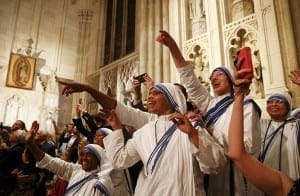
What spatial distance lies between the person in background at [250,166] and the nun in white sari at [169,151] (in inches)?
4.7

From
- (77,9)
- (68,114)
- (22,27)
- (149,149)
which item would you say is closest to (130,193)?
(149,149)

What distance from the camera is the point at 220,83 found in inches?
78.7

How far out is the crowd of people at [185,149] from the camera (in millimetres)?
1386

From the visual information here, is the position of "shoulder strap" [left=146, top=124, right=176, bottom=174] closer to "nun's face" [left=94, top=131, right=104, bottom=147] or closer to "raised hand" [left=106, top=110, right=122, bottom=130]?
"raised hand" [left=106, top=110, right=122, bottom=130]

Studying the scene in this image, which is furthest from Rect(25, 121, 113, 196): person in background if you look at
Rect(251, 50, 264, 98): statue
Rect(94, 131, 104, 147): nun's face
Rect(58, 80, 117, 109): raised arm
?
Rect(251, 50, 264, 98): statue

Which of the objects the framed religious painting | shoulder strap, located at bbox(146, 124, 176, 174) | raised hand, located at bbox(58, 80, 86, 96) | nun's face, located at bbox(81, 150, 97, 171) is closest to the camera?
shoulder strap, located at bbox(146, 124, 176, 174)

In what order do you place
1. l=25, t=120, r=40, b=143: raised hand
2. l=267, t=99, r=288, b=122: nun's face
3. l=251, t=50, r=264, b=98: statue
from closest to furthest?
l=267, t=99, r=288, b=122: nun's face < l=25, t=120, r=40, b=143: raised hand < l=251, t=50, r=264, b=98: statue

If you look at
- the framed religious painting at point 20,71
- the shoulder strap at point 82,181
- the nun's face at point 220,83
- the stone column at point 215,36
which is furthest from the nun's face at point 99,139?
the framed religious painting at point 20,71

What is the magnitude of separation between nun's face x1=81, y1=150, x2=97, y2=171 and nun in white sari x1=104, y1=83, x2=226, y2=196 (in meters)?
0.76

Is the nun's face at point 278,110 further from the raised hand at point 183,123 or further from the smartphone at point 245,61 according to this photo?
the raised hand at point 183,123

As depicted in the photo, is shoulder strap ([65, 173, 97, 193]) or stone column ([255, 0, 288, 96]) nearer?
shoulder strap ([65, 173, 97, 193])

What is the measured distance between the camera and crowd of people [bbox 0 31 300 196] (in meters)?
1.39

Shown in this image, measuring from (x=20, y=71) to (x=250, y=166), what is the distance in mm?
10298

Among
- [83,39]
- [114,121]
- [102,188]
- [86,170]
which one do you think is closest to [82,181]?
[86,170]
